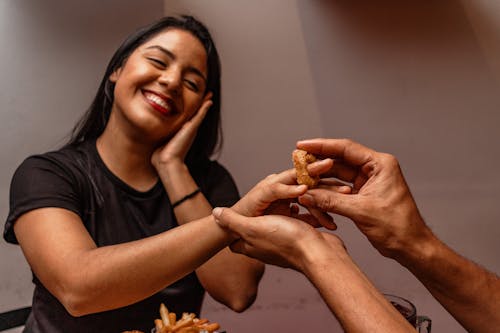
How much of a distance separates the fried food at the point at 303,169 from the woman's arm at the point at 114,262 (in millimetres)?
240

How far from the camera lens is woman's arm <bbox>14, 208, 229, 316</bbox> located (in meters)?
1.29

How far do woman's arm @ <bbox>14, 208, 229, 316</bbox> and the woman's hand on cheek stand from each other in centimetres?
43

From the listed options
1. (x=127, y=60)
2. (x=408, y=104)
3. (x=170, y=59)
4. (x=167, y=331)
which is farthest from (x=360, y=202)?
(x=408, y=104)

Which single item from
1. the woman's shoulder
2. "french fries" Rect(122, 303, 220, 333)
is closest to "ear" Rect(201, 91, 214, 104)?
the woman's shoulder

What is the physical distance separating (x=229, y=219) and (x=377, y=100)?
1242 mm

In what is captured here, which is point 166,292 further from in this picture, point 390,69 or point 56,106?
point 390,69

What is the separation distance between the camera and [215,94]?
189 centimetres

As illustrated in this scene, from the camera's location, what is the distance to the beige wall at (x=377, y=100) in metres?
2.21

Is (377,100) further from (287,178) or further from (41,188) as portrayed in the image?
(41,188)

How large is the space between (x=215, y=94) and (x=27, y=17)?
2.73 ft

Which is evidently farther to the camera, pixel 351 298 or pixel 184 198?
pixel 184 198

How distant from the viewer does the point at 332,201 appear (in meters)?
1.20

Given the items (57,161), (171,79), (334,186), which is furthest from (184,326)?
(171,79)

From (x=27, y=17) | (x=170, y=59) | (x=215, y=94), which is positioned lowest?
(x=215, y=94)
